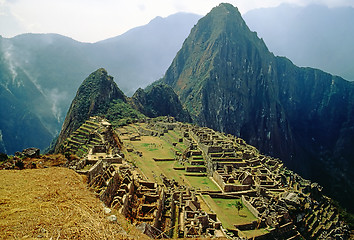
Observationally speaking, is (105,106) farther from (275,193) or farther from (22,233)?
(22,233)

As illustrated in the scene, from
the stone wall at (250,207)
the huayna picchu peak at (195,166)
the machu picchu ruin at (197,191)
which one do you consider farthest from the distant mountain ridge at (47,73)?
the stone wall at (250,207)

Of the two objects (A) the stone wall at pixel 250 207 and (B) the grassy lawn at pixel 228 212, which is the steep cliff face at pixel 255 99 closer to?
(A) the stone wall at pixel 250 207

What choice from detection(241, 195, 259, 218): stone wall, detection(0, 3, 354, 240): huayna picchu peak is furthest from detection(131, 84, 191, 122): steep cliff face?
detection(241, 195, 259, 218): stone wall

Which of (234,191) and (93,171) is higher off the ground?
(93,171)

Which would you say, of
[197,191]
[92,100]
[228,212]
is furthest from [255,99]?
[228,212]

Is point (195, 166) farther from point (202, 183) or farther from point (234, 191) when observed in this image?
point (234, 191)

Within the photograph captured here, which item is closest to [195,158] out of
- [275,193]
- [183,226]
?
[275,193]
